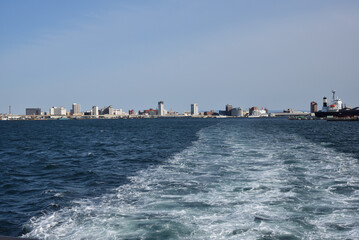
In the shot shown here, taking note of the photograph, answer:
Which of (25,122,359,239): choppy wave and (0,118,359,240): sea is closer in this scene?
(25,122,359,239): choppy wave

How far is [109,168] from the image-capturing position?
24922mm

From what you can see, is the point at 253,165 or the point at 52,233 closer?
the point at 52,233

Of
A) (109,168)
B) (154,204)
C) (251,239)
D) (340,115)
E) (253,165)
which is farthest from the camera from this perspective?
(340,115)

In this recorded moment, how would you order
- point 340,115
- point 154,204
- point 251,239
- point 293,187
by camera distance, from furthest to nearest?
1. point 340,115
2. point 293,187
3. point 154,204
4. point 251,239

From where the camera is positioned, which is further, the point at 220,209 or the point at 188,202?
the point at 188,202

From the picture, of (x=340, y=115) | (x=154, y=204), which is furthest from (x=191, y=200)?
(x=340, y=115)

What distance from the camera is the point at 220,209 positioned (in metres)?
12.2

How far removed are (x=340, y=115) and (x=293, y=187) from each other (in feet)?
578

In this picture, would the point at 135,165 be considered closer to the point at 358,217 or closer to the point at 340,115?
the point at 358,217

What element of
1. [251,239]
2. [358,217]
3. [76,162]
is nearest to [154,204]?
[251,239]

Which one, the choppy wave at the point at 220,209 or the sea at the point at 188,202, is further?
the sea at the point at 188,202

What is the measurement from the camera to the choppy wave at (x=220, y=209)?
384 inches

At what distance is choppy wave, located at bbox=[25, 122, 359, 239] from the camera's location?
976 cm

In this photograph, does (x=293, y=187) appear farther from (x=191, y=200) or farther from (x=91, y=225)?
(x=91, y=225)
